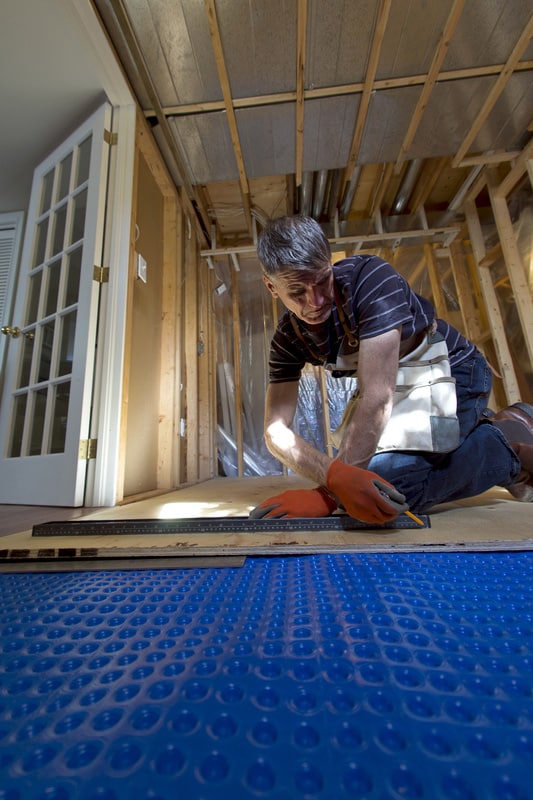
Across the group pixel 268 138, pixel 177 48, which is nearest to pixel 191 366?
pixel 268 138

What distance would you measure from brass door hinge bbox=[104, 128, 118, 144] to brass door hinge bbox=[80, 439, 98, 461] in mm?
1729

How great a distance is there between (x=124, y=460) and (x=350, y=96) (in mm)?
2606

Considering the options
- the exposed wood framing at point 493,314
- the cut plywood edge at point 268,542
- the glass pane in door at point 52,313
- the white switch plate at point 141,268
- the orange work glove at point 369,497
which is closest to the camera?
the cut plywood edge at point 268,542

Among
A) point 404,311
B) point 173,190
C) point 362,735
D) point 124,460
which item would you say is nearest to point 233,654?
point 362,735

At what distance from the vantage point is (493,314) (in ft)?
9.85

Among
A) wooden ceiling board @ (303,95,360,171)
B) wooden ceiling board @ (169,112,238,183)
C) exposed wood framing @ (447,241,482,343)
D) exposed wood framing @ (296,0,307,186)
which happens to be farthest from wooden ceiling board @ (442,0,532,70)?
exposed wood framing @ (447,241,482,343)

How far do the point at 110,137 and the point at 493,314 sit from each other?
10.4 ft

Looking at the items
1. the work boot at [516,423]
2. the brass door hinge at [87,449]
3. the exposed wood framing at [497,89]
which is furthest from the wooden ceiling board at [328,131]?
the brass door hinge at [87,449]

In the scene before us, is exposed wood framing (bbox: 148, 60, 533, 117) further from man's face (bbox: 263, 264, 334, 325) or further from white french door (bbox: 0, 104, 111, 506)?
man's face (bbox: 263, 264, 334, 325)

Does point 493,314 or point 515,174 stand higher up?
point 515,174

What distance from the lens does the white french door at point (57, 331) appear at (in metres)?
1.72

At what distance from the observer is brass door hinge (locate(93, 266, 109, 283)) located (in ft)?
5.96

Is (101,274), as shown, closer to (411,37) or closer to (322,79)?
(322,79)

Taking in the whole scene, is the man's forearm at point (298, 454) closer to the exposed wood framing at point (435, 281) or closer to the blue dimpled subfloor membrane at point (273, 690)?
the blue dimpled subfloor membrane at point (273, 690)
